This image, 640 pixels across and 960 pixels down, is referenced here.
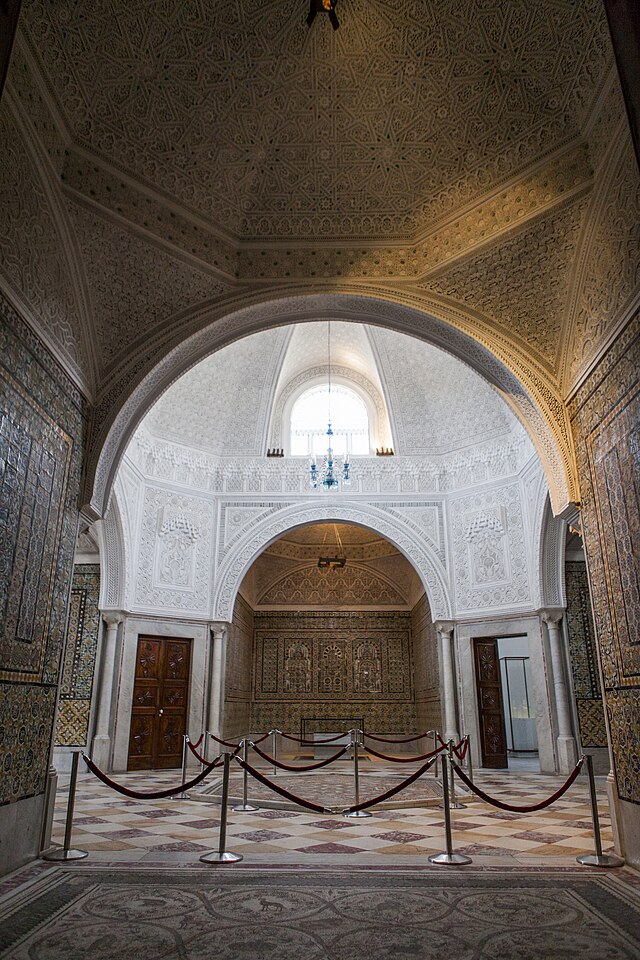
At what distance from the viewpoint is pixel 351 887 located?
12.5ft

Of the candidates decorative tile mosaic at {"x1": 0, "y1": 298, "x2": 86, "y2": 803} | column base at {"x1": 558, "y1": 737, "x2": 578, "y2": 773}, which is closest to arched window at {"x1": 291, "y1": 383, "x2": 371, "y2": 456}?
column base at {"x1": 558, "y1": 737, "x2": 578, "y2": 773}

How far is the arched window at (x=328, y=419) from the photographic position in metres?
13.2

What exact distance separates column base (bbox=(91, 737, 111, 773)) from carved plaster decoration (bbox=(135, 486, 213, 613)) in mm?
2112

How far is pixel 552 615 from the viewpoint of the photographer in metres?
10.2

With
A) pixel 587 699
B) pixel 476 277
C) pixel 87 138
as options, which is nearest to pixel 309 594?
pixel 587 699

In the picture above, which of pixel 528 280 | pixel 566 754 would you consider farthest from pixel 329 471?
pixel 528 280

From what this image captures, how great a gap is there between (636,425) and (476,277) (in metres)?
2.22

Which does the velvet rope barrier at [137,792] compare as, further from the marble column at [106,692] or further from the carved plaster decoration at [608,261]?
the marble column at [106,692]

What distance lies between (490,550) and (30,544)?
8398 millimetres

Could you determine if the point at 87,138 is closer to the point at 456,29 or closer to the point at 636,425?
the point at 456,29

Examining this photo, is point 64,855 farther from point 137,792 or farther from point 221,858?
point 221,858

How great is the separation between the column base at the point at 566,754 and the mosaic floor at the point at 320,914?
245 inches

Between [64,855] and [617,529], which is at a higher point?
[617,529]

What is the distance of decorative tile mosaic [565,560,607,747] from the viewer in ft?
32.9
